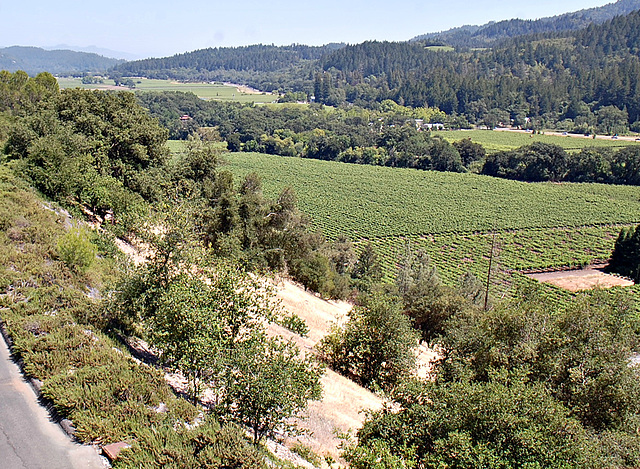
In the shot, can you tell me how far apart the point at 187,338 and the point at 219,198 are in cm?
1931

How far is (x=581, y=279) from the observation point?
53219mm

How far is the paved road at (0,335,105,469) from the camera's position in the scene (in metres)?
9.80

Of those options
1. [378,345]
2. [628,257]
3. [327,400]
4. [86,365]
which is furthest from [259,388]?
[628,257]

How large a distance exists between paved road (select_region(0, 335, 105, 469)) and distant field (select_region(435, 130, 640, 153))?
11967 cm

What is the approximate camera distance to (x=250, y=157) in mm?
115188

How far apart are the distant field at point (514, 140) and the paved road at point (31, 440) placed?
120 m

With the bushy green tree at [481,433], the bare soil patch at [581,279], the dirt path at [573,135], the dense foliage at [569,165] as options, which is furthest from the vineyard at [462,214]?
the dirt path at [573,135]

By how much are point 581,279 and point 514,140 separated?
303 ft

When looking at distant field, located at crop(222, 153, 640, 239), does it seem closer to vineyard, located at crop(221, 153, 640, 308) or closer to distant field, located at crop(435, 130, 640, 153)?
vineyard, located at crop(221, 153, 640, 308)

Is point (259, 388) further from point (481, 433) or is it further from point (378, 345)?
point (378, 345)

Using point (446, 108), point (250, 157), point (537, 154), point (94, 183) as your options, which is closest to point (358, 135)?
point (250, 157)

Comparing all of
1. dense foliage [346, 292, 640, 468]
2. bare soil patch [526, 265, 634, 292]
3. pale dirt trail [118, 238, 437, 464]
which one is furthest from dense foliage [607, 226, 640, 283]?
dense foliage [346, 292, 640, 468]

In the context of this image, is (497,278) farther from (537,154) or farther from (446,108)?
(446,108)

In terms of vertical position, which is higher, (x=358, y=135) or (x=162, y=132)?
(x=162, y=132)
